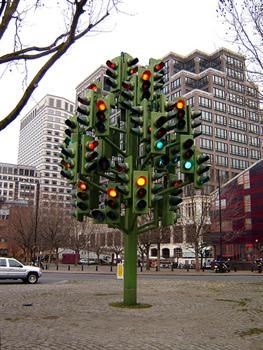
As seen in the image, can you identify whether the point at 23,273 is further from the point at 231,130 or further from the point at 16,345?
the point at 231,130

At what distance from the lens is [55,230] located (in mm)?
53406

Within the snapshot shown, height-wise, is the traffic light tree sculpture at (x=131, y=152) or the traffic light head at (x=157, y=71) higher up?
the traffic light head at (x=157, y=71)

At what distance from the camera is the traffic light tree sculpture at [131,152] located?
1003 centimetres

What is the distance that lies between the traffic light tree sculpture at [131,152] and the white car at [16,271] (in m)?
12.4

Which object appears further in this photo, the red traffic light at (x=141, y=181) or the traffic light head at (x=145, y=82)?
the traffic light head at (x=145, y=82)

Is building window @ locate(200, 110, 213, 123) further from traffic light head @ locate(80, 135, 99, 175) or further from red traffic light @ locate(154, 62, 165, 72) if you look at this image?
traffic light head @ locate(80, 135, 99, 175)

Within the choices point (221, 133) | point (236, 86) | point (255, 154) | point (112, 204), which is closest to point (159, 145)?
point (112, 204)

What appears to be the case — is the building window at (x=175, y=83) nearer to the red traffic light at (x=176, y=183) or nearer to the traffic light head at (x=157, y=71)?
the traffic light head at (x=157, y=71)

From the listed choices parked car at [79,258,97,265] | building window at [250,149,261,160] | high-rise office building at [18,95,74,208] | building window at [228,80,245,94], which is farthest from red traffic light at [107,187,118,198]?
high-rise office building at [18,95,74,208]

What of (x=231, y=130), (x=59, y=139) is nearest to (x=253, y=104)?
(x=231, y=130)

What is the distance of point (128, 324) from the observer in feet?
29.2

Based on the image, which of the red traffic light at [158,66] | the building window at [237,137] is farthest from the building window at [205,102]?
the red traffic light at [158,66]

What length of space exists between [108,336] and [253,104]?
15.1 metres

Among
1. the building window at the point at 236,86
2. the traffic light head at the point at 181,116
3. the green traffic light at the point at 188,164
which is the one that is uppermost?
the building window at the point at 236,86
